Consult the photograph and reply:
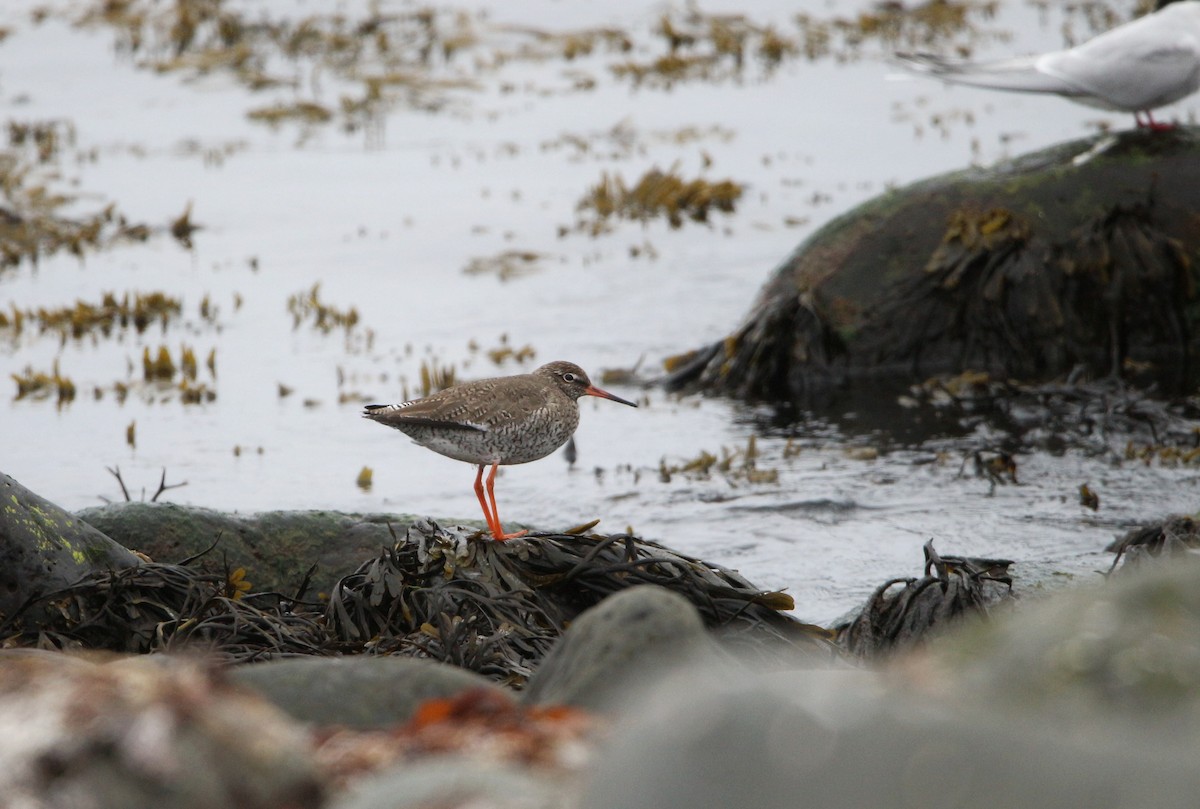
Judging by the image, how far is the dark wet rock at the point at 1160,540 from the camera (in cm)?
546

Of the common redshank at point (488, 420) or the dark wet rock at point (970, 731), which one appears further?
the common redshank at point (488, 420)

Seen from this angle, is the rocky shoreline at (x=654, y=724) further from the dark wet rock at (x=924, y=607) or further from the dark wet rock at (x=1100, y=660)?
the dark wet rock at (x=924, y=607)

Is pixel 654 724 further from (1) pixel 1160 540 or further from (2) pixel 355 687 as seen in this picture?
(1) pixel 1160 540

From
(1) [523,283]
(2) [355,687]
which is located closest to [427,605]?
(2) [355,687]

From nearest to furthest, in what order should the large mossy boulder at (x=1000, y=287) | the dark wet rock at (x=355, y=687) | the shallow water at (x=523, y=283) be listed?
the dark wet rock at (x=355, y=687) → the shallow water at (x=523, y=283) → the large mossy boulder at (x=1000, y=287)

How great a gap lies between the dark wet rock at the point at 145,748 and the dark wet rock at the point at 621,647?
0.70 meters

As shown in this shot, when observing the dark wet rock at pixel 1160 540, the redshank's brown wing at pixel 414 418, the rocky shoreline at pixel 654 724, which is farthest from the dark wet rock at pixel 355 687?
the dark wet rock at pixel 1160 540

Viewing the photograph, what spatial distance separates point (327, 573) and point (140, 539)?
29.5 inches

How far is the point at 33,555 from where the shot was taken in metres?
4.85

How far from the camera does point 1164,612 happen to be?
2.32 m

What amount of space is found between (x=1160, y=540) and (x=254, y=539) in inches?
143

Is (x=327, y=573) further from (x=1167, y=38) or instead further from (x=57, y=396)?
(x=1167, y=38)

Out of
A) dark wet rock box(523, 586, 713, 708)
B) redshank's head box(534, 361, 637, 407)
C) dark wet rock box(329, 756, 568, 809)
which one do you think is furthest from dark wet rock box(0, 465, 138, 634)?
dark wet rock box(329, 756, 568, 809)

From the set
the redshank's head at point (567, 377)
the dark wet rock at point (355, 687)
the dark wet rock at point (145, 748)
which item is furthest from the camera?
the redshank's head at point (567, 377)
